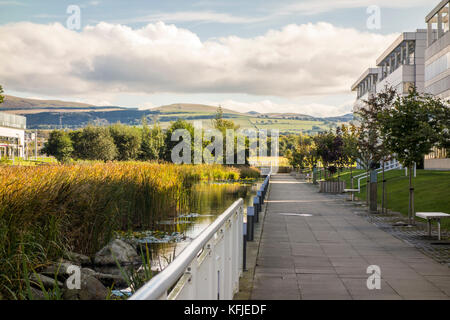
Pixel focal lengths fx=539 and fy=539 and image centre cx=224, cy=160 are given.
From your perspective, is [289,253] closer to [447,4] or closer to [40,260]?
[40,260]

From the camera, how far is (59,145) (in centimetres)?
6284

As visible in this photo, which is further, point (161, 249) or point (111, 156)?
point (111, 156)

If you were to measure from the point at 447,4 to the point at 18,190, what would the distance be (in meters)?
46.9

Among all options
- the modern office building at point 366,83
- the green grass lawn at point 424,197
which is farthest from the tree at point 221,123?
the green grass lawn at point 424,197

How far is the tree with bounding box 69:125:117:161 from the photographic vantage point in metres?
57.2

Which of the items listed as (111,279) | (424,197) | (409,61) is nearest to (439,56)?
(409,61)

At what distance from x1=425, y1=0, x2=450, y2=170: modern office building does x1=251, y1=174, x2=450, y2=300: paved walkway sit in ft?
117

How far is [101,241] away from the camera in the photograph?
11.3 metres

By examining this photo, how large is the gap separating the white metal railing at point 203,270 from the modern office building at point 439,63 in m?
43.0

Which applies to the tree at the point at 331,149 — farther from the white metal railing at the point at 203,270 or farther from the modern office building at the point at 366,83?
the modern office building at the point at 366,83

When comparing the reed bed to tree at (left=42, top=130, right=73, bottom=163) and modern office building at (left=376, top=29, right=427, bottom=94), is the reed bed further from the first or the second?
modern office building at (left=376, top=29, right=427, bottom=94)

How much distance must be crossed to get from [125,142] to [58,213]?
5346 centimetres

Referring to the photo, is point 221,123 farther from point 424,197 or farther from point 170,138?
point 424,197
